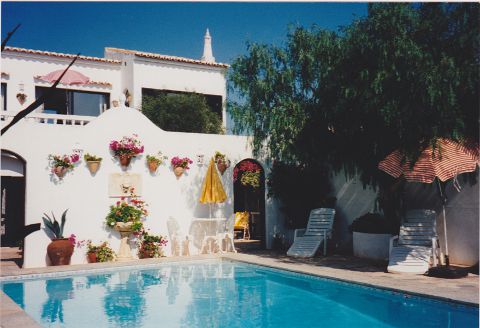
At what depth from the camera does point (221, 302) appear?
28.1 feet

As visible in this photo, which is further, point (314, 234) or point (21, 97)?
point (21, 97)

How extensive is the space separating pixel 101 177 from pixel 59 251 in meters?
2.30

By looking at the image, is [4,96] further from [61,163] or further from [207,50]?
[207,50]

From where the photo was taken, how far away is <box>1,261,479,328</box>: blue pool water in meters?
7.18

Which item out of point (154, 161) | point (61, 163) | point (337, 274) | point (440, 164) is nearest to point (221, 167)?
point (154, 161)

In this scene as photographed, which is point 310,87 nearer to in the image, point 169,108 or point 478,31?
point 478,31

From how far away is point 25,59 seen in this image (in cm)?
1898

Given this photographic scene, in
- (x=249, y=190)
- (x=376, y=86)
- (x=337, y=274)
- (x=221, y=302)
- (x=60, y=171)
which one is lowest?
(x=221, y=302)

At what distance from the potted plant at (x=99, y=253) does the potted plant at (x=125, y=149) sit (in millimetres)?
2372

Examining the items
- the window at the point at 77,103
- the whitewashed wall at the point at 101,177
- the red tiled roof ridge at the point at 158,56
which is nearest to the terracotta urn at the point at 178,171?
the whitewashed wall at the point at 101,177

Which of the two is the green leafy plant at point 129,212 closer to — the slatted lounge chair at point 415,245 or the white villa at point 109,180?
the white villa at point 109,180

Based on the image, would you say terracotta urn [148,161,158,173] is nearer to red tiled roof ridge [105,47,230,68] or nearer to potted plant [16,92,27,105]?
potted plant [16,92,27,105]

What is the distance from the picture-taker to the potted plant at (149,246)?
12.9 metres

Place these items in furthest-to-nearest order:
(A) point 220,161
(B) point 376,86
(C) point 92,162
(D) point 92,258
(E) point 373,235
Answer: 1. (A) point 220,161
2. (C) point 92,162
3. (D) point 92,258
4. (E) point 373,235
5. (B) point 376,86
